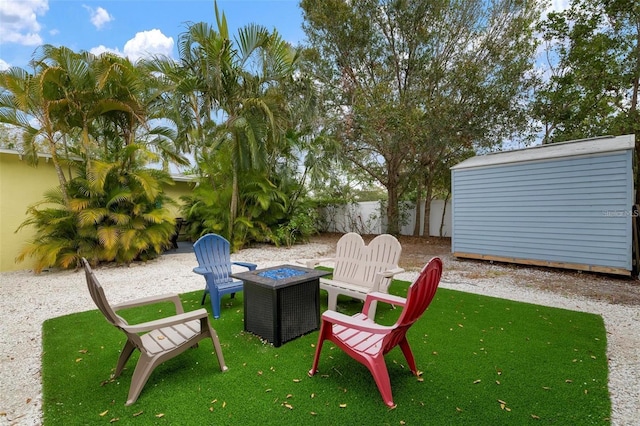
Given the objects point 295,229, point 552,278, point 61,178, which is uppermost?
point 61,178

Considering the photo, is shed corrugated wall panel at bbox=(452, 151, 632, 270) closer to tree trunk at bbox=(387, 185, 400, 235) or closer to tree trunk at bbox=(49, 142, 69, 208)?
tree trunk at bbox=(387, 185, 400, 235)

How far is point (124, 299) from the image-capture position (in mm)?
4938

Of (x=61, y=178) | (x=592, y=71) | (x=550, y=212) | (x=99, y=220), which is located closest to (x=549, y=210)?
Answer: (x=550, y=212)

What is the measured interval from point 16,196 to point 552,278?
1152 centimetres

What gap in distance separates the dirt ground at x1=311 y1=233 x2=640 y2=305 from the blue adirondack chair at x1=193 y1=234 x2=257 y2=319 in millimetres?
4052

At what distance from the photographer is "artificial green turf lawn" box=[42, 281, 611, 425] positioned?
2029 millimetres

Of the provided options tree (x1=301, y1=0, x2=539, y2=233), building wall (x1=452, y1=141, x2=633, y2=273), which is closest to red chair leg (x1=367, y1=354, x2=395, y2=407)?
building wall (x1=452, y1=141, x2=633, y2=273)

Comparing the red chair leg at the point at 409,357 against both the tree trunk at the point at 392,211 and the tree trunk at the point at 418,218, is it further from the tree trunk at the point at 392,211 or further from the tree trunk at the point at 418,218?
the tree trunk at the point at 418,218

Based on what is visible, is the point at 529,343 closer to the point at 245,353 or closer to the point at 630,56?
the point at 245,353

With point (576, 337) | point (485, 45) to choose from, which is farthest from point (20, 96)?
point (485, 45)

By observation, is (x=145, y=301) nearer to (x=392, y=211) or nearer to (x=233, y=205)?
(x=233, y=205)

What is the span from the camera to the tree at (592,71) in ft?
23.2

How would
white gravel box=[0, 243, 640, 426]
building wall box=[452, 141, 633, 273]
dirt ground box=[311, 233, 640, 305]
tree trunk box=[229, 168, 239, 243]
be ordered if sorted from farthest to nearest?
tree trunk box=[229, 168, 239, 243] → building wall box=[452, 141, 633, 273] → dirt ground box=[311, 233, 640, 305] → white gravel box=[0, 243, 640, 426]

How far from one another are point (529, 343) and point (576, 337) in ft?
1.89
